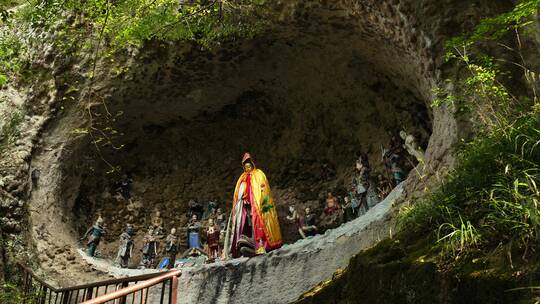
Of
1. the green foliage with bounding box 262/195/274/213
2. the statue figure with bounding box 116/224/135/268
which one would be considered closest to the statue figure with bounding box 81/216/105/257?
the statue figure with bounding box 116/224/135/268

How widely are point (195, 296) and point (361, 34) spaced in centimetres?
487

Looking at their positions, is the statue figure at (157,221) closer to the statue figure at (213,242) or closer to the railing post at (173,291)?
the statue figure at (213,242)

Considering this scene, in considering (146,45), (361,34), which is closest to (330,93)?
(361,34)

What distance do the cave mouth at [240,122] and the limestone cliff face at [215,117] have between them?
3cm

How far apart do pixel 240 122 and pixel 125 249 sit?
152 inches

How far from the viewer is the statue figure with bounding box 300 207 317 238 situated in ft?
29.4

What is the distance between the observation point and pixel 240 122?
39.2 ft

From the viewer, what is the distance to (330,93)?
33.9 feet

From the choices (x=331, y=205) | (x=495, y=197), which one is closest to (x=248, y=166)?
(x=331, y=205)

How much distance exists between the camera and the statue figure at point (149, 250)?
1023 cm

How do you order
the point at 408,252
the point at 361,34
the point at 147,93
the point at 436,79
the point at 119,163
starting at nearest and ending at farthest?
the point at 408,252 < the point at 436,79 < the point at 361,34 < the point at 147,93 < the point at 119,163

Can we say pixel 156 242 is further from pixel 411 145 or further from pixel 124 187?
pixel 411 145

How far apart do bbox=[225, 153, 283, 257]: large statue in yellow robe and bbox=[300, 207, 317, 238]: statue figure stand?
0.73 meters

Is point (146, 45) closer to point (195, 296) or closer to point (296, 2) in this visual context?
point (296, 2)
